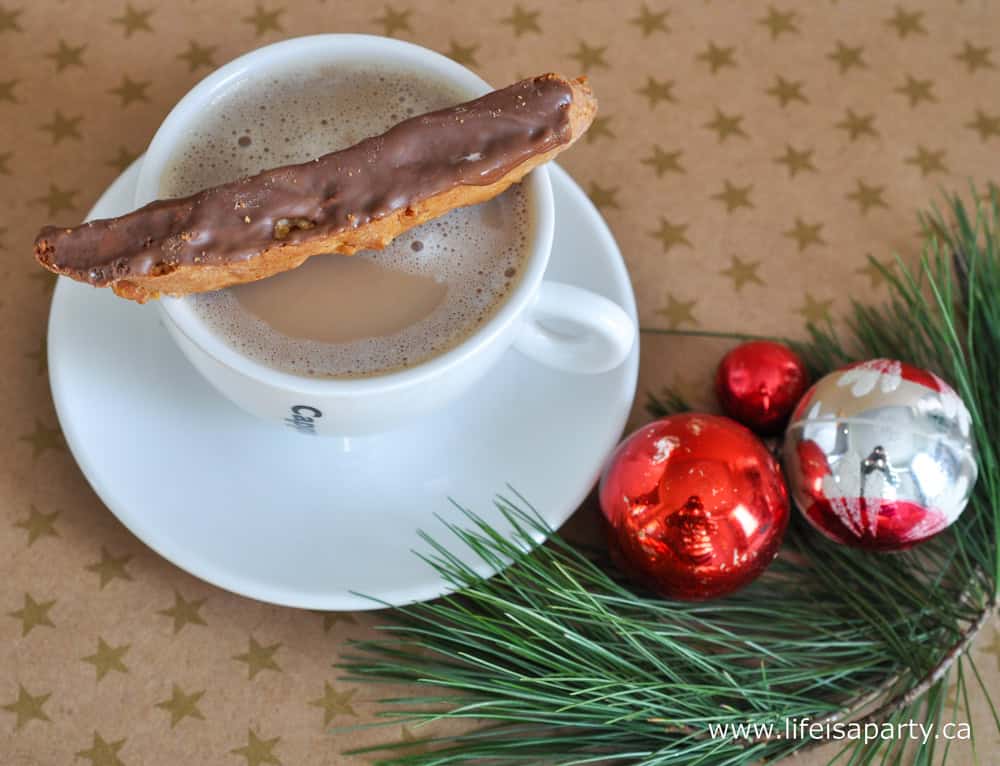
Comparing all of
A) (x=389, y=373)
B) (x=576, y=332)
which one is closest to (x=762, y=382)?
(x=576, y=332)

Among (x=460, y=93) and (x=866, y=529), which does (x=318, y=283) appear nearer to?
(x=460, y=93)

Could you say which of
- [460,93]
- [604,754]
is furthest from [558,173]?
[604,754]

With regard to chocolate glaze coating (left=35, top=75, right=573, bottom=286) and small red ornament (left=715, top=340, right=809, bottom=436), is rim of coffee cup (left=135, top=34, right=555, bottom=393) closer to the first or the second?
chocolate glaze coating (left=35, top=75, right=573, bottom=286)

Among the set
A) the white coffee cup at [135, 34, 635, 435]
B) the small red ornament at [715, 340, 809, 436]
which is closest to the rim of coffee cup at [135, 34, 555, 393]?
the white coffee cup at [135, 34, 635, 435]

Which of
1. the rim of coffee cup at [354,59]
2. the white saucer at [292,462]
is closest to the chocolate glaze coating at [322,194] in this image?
the rim of coffee cup at [354,59]

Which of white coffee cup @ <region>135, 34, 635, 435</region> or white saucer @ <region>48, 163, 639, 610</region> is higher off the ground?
white coffee cup @ <region>135, 34, 635, 435</region>

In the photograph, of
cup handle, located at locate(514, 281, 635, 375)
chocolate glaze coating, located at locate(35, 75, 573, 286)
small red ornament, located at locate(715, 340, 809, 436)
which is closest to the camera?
chocolate glaze coating, located at locate(35, 75, 573, 286)

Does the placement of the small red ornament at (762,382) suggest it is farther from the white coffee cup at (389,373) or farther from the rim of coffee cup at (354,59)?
the rim of coffee cup at (354,59)
